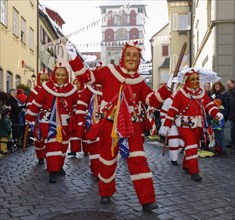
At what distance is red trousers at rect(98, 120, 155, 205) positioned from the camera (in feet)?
16.9

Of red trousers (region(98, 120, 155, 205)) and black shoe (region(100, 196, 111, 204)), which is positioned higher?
red trousers (region(98, 120, 155, 205))

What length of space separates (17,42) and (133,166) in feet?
59.1

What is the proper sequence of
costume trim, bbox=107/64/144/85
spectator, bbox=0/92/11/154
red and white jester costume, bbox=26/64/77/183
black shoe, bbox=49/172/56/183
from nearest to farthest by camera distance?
costume trim, bbox=107/64/144/85 → black shoe, bbox=49/172/56/183 → red and white jester costume, bbox=26/64/77/183 → spectator, bbox=0/92/11/154

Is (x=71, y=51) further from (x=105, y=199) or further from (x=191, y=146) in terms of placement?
(x=191, y=146)

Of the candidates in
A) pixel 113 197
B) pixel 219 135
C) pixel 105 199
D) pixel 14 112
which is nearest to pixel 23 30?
pixel 14 112

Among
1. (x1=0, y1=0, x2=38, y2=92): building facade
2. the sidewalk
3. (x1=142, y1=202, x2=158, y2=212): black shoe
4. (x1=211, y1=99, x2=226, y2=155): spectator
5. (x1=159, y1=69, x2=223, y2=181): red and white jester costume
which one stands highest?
A: (x1=0, y1=0, x2=38, y2=92): building facade

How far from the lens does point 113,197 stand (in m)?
5.76

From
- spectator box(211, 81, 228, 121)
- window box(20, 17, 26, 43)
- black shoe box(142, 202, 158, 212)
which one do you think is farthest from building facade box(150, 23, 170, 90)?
black shoe box(142, 202, 158, 212)

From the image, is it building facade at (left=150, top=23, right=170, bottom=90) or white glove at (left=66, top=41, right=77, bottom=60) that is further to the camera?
building facade at (left=150, top=23, right=170, bottom=90)

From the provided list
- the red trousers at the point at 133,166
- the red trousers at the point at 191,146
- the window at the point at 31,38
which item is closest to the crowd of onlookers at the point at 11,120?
the red trousers at the point at 191,146

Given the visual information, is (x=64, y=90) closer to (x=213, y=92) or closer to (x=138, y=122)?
(x=138, y=122)

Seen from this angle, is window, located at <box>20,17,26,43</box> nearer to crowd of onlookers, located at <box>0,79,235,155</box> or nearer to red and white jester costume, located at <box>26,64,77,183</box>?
crowd of onlookers, located at <box>0,79,235,155</box>

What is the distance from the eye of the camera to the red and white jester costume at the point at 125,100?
5.22 m

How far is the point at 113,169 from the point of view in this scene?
5.48 meters
